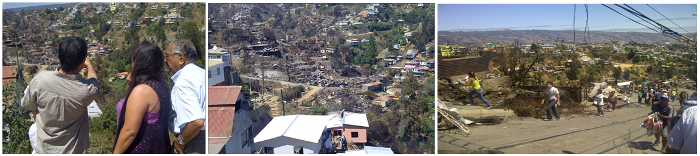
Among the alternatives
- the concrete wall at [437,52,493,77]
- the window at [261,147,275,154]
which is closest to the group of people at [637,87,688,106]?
the concrete wall at [437,52,493,77]

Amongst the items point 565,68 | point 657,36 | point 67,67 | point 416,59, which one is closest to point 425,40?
point 416,59

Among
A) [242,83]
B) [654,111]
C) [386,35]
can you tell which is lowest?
[654,111]

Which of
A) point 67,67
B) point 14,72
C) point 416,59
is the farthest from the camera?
point 416,59

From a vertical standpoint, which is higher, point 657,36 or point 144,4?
point 144,4

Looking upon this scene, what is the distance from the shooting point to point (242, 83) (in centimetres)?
417

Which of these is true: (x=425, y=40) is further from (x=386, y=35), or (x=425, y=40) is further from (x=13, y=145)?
(x=13, y=145)

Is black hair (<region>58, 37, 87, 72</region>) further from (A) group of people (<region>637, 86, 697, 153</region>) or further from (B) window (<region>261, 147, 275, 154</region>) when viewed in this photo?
(A) group of people (<region>637, 86, 697, 153</region>)

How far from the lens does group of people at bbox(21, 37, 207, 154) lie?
11.7 feet

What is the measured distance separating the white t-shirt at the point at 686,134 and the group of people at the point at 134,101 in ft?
16.7

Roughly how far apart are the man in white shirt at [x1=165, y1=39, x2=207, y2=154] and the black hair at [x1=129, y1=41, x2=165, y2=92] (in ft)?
0.30

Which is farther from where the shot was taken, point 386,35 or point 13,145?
point 386,35

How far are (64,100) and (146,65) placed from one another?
858 millimetres

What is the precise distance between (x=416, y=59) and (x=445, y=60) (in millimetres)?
460

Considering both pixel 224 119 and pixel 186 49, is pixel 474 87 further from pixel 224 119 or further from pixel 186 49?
pixel 186 49
